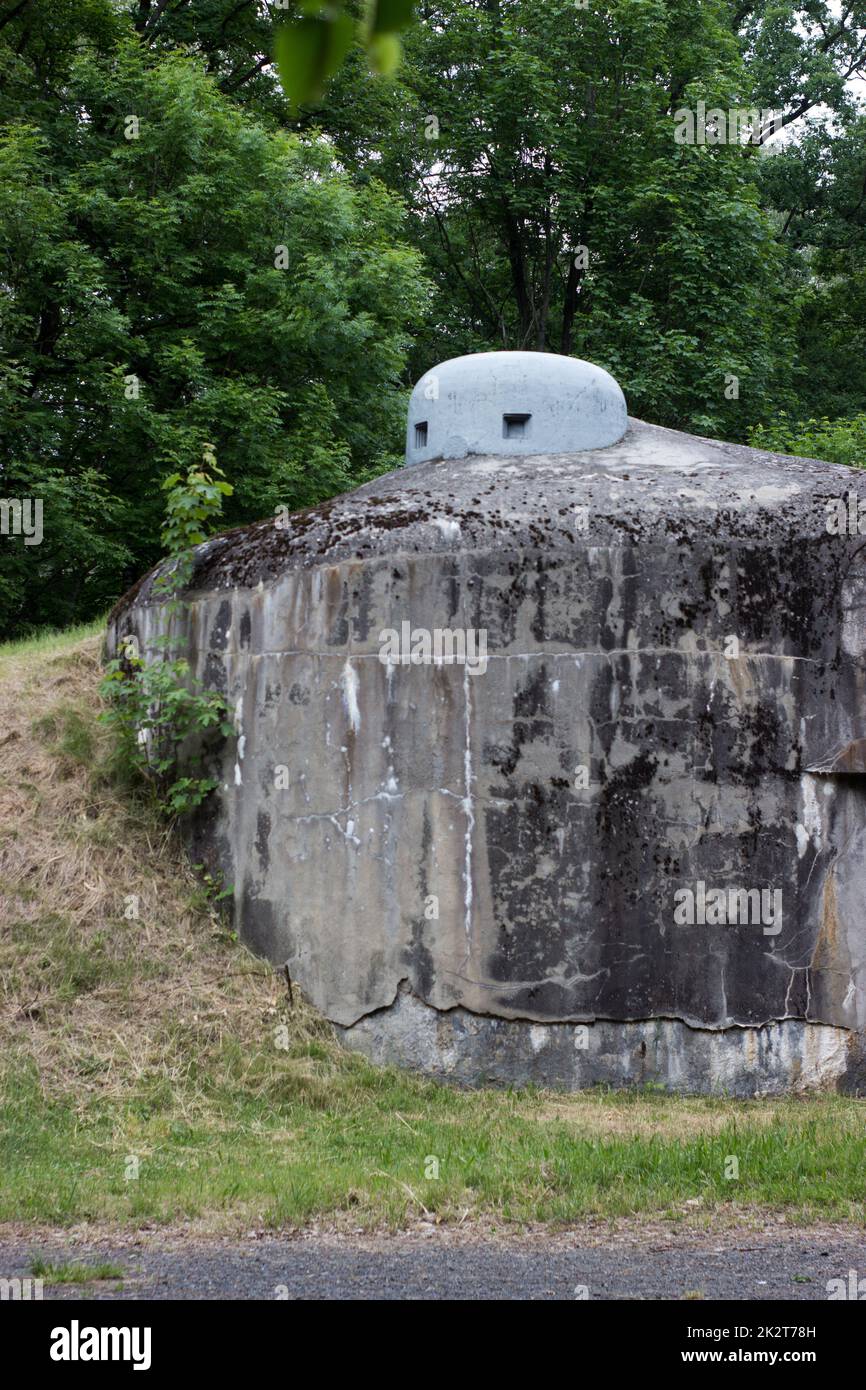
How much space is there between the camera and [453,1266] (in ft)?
18.3

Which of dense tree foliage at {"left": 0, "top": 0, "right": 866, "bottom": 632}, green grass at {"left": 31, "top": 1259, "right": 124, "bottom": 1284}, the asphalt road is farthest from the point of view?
dense tree foliage at {"left": 0, "top": 0, "right": 866, "bottom": 632}

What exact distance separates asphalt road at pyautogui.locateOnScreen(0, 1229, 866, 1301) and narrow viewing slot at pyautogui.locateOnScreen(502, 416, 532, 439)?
6.01 metres

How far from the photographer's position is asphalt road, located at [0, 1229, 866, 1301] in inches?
205

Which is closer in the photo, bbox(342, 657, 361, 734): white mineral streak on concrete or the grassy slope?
the grassy slope

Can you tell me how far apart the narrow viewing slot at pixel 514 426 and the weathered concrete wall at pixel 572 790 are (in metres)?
1.27

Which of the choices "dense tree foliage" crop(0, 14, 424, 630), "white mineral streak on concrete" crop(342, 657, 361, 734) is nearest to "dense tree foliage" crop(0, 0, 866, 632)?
"dense tree foliage" crop(0, 14, 424, 630)

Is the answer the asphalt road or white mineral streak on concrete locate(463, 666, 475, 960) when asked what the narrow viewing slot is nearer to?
white mineral streak on concrete locate(463, 666, 475, 960)

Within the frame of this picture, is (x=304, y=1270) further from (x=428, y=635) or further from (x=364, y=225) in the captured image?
(x=364, y=225)

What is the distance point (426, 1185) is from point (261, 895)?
293cm

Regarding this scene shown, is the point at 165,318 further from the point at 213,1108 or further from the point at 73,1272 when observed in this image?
the point at 73,1272

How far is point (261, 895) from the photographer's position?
9.08m

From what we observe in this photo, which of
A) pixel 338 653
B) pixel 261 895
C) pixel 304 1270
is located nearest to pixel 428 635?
pixel 338 653

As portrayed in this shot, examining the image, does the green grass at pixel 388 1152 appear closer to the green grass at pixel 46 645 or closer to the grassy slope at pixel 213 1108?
the grassy slope at pixel 213 1108

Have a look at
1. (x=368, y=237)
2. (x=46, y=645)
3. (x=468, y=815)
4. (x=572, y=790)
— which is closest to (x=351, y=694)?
(x=468, y=815)
